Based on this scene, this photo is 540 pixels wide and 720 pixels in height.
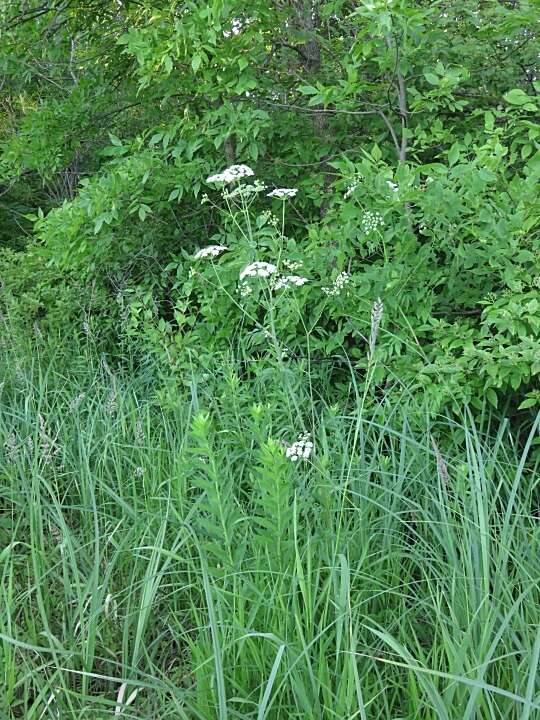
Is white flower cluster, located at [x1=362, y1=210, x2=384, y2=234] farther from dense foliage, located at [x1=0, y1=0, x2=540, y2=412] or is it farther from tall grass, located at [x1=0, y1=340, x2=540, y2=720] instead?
tall grass, located at [x1=0, y1=340, x2=540, y2=720]

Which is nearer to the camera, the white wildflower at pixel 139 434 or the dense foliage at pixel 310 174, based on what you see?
the white wildflower at pixel 139 434

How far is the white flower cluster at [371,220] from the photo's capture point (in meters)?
2.74

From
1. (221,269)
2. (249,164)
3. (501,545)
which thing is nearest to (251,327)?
(221,269)

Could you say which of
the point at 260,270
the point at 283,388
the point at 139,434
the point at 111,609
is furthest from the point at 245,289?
the point at 111,609

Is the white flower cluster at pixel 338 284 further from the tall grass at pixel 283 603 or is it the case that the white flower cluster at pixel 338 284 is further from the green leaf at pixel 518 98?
the green leaf at pixel 518 98

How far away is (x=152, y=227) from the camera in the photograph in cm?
450

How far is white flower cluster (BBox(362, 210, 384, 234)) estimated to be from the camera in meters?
2.74

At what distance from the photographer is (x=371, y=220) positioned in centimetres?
275

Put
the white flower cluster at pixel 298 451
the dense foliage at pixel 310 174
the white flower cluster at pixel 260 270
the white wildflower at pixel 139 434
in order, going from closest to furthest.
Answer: the white flower cluster at pixel 298 451, the white flower cluster at pixel 260 270, the white wildflower at pixel 139 434, the dense foliage at pixel 310 174

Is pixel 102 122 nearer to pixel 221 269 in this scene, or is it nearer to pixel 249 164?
pixel 249 164

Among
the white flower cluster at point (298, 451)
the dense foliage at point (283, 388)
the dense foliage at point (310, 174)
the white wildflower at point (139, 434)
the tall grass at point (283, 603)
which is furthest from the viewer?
the dense foliage at point (310, 174)

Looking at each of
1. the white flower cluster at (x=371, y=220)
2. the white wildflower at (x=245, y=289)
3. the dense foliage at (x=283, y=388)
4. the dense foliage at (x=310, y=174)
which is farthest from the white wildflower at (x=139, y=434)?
the white flower cluster at (x=371, y=220)

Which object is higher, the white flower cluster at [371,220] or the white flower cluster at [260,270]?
the white flower cluster at [260,270]

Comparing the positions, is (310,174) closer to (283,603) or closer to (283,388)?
(283,388)
